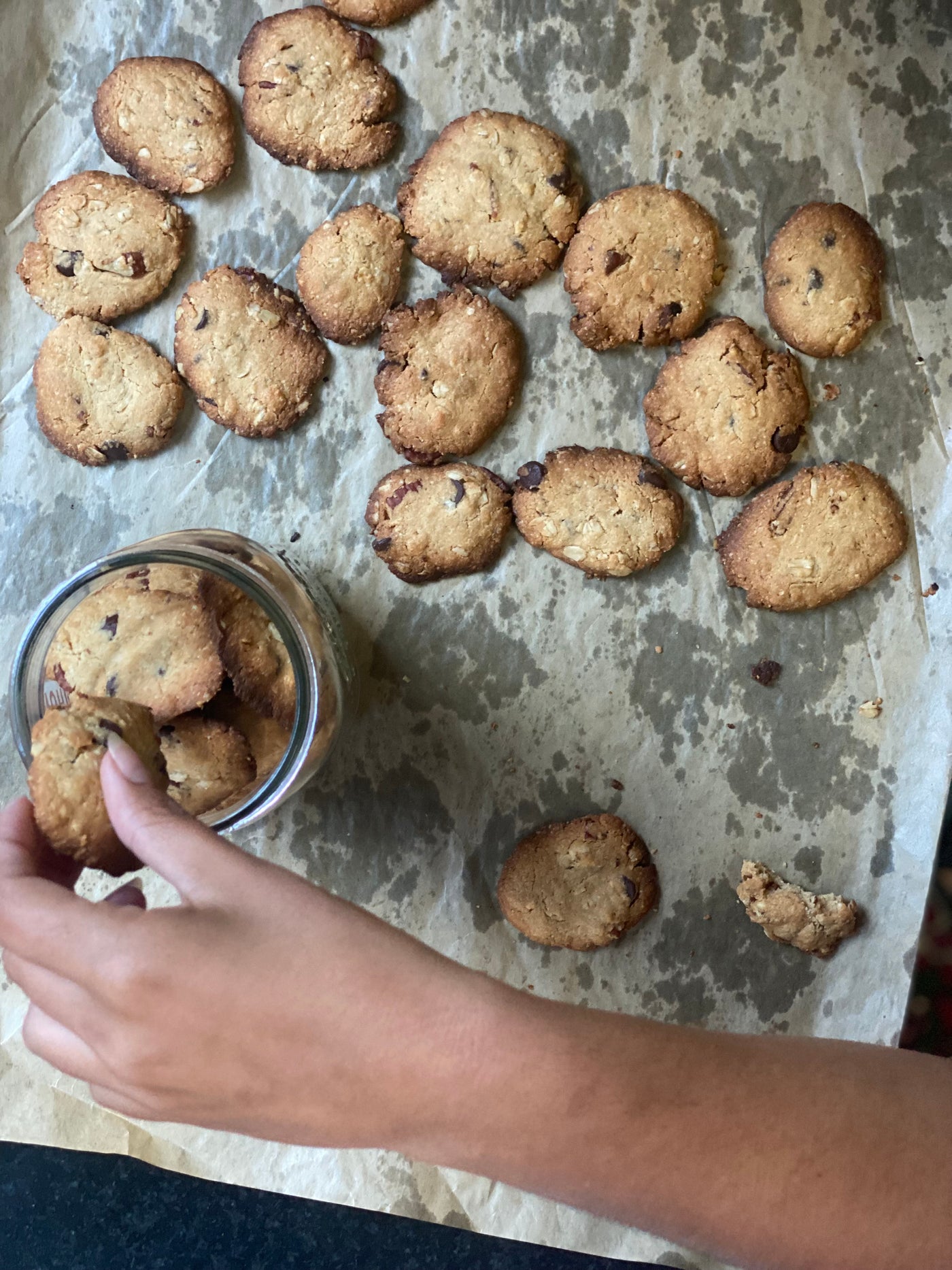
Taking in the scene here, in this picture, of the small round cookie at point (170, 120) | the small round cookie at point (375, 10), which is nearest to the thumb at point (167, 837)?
the small round cookie at point (170, 120)

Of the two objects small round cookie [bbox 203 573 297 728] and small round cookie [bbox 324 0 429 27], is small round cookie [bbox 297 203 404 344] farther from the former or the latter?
small round cookie [bbox 203 573 297 728]

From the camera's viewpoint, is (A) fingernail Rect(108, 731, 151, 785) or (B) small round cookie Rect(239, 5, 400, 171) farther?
(B) small round cookie Rect(239, 5, 400, 171)

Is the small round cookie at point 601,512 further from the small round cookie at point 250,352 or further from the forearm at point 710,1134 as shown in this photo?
the forearm at point 710,1134

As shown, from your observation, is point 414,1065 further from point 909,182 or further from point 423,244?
point 909,182

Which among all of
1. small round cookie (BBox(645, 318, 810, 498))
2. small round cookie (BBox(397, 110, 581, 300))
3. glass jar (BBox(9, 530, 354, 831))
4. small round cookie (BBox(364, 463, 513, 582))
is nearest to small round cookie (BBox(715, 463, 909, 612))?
small round cookie (BBox(645, 318, 810, 498))

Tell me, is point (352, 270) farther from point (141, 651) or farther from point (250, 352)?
point (141, 651)

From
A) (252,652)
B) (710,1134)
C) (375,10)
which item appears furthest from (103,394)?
(710,1134)
